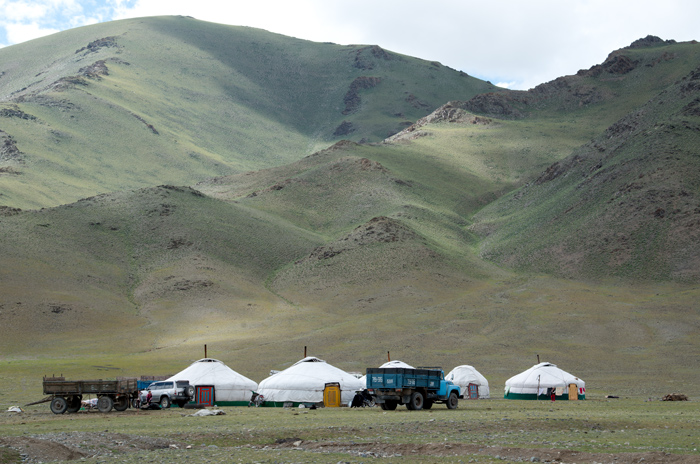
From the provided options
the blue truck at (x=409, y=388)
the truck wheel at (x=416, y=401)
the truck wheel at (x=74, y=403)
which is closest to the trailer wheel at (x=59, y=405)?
the truck wheel at (x=74, y=403)

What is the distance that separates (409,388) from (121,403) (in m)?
15.0

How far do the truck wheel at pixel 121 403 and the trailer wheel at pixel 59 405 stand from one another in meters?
2.68

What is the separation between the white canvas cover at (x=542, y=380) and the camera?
154 ft

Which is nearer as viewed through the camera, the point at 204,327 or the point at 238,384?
the point at 238,384

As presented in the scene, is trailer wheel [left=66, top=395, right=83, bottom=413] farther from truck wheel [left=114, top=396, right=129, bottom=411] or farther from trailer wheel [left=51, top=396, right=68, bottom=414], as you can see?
truck wheel [left=114, top=396, right=129, bottom=411]

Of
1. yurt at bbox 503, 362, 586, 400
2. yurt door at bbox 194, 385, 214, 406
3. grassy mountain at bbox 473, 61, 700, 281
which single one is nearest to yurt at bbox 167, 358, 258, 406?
yurt door at bbox 194, 385, 214, 406

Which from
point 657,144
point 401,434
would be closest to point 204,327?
point 401,434

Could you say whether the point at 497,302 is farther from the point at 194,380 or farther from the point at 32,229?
the point at 32,229

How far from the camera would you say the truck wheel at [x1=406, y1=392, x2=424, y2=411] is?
3703cm

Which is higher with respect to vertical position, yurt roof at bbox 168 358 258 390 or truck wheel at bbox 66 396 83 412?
yurt roof at bbox 168 358 258 390

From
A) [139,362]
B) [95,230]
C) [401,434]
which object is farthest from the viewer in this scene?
[95,230]

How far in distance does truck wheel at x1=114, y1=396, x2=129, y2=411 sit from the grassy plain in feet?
8.34

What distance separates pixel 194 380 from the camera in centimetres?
4312

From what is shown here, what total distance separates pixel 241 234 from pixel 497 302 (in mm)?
47996
